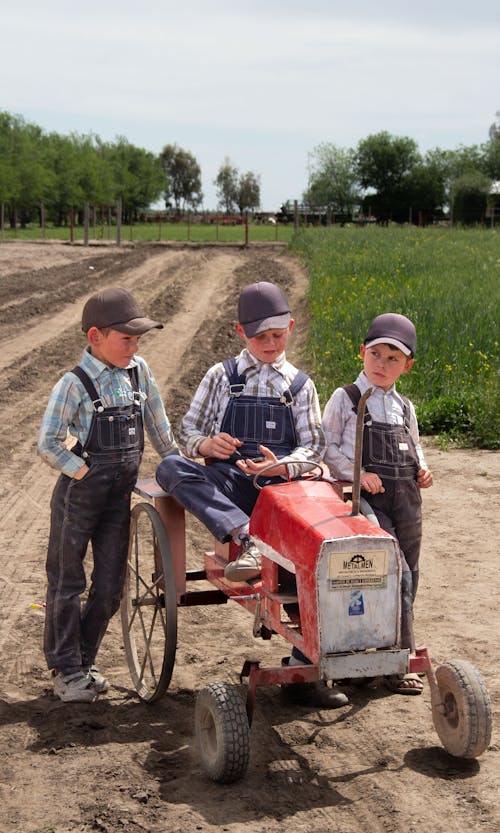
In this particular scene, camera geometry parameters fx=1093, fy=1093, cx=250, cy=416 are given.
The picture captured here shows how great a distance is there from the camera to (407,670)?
3.90 m

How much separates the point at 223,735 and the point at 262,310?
1.79 metres

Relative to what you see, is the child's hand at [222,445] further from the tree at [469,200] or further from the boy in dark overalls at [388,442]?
the tree at [469,200]

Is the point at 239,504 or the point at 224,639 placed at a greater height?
the point at 239,504

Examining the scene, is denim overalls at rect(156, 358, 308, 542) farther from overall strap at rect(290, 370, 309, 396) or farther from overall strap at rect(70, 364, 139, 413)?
overall strap at rect(70, 364, 139, 413)

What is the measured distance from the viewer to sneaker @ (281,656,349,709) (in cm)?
475

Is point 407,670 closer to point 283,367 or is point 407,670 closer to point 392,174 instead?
point 283,367

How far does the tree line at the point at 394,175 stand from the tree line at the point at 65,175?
1749cm

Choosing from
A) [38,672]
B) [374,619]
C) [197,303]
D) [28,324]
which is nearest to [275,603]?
[374,619]

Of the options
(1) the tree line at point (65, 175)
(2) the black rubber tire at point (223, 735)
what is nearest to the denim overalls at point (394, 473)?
(2) the black rubber tire at point (223, 735)

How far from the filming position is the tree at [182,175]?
150 m

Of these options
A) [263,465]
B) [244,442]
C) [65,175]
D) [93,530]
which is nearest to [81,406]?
[93,530]

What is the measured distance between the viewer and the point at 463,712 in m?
3.97

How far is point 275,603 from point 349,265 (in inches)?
716

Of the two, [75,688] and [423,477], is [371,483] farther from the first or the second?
[75,688]
